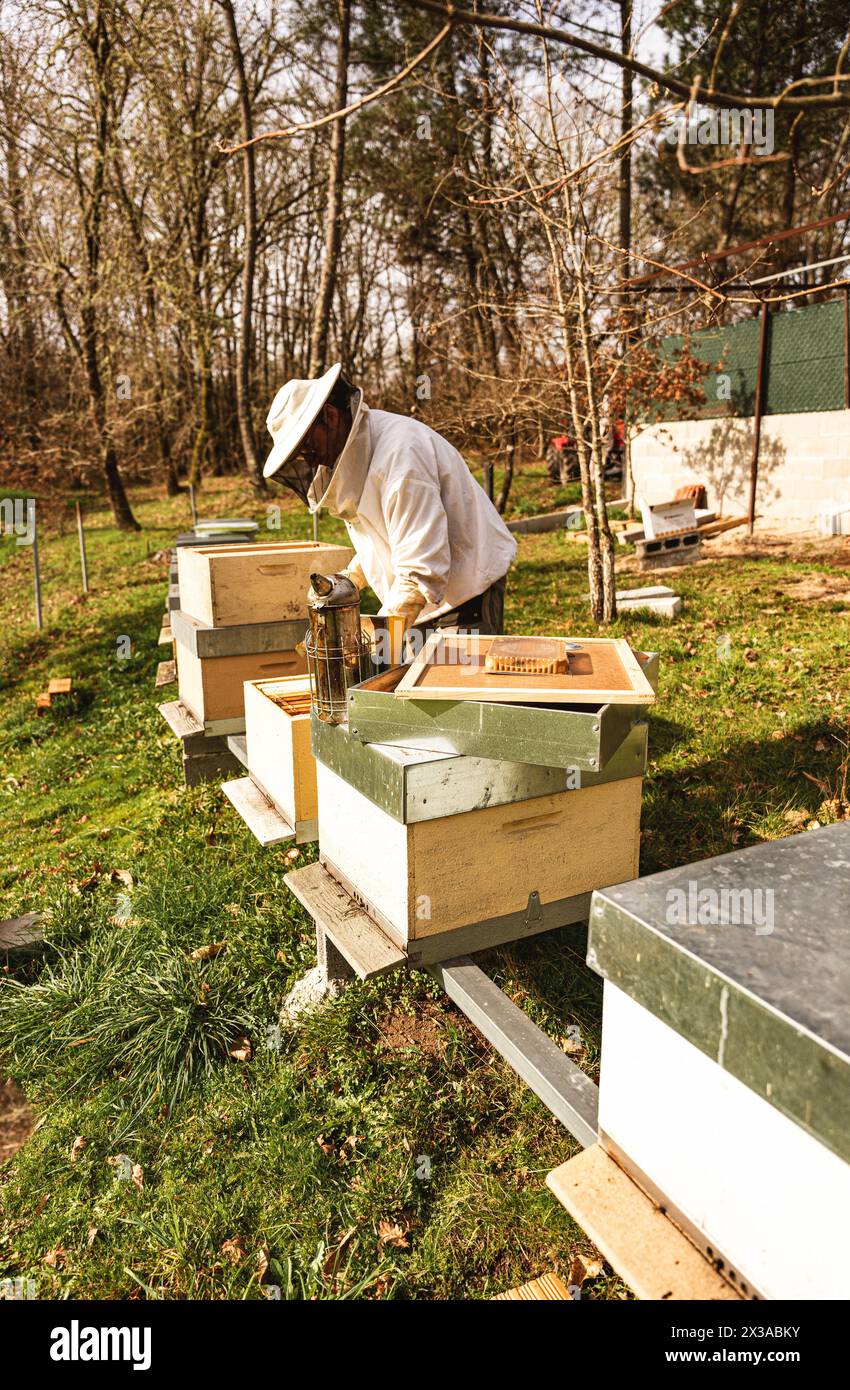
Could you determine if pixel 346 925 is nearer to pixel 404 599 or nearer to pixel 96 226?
pixel 404 599

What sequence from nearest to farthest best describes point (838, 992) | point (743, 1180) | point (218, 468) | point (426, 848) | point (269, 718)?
point (838, 992) < point (743, 1180) < point (426, 848) < point (269, 718) < point (218, 468)

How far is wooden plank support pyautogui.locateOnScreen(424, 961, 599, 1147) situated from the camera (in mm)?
1878

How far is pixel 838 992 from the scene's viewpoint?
1132mm

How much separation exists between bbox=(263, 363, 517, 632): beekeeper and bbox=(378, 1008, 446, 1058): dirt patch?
141cm

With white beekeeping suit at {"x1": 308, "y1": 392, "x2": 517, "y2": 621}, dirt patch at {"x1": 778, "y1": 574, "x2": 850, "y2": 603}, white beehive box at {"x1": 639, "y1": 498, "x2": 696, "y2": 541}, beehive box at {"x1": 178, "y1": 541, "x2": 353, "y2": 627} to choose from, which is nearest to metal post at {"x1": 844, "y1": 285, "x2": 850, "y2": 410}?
white beehive box at {"x1": 639, "y1": 498, "x2": 696, "y2": 541}

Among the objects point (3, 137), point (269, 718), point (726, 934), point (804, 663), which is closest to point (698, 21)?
point (3, 137)

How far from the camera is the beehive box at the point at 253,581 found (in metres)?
4.15

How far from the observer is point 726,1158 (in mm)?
1259

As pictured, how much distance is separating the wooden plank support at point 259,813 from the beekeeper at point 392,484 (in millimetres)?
900

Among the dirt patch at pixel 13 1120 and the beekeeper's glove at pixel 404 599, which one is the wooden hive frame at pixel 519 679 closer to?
the beekeeper's glove at pixel 404 599

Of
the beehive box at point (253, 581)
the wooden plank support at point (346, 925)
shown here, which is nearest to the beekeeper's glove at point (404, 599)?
the wooden plank support at point (346, 925)

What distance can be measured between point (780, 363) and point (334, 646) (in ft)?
31.2
